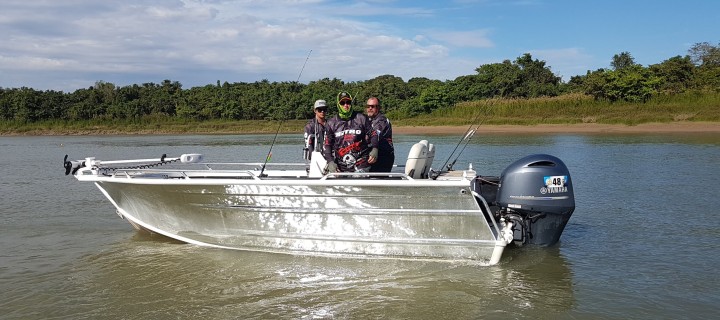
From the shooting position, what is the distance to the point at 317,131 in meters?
7.10

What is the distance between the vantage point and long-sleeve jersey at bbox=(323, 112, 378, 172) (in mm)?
6422

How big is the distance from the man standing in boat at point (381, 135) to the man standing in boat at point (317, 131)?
756 mm

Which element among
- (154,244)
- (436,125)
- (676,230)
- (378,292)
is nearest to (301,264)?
(378,292)

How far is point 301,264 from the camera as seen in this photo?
6.21 metres

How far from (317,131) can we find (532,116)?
33.4m

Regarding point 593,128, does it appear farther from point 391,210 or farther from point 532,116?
point 391,210

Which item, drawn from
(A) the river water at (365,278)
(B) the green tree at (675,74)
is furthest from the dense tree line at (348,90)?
(A) the river water at (365,278)

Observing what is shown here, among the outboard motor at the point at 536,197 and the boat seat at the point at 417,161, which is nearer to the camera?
the outboard motor at the point at 536,197

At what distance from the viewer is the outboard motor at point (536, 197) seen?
580 centimetres

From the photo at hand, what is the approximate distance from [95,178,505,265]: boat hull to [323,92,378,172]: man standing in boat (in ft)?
2.05

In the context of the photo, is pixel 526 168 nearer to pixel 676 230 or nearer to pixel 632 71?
pixel 676 230

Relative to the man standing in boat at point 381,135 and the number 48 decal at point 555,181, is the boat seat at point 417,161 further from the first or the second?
the number 48 decal at point 555,181

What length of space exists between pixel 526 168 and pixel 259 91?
59.2 meters

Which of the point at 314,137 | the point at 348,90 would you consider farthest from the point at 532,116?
the point at 314,137
